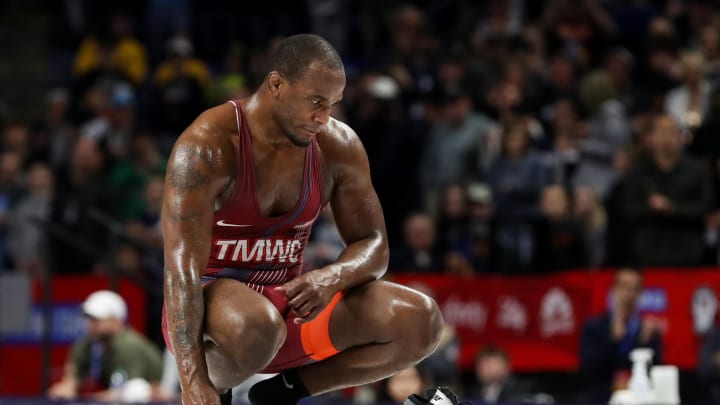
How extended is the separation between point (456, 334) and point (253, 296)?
5604 mm

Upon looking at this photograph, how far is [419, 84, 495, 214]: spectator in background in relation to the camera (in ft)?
36.6

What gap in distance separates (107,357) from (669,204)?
445 cm

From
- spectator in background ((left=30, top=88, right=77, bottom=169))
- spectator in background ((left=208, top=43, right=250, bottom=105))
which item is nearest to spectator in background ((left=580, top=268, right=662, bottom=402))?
spectator in background ((left=208, top=43, right=250, bottom=105))

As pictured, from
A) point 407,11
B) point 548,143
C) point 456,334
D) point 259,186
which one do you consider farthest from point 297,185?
point 407,11

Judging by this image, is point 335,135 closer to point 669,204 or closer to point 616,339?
point 616,339

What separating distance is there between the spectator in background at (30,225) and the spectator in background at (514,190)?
4.25 metres

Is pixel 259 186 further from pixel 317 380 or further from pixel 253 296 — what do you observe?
pixel 317 380

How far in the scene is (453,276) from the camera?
33.2ft

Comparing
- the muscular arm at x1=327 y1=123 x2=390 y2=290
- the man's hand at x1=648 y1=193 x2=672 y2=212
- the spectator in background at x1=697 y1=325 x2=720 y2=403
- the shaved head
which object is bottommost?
the spectator in background at x1=697 y1=325 x2=720 y2=403

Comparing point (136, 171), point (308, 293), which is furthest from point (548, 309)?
point (308, 293)

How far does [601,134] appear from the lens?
10.9m

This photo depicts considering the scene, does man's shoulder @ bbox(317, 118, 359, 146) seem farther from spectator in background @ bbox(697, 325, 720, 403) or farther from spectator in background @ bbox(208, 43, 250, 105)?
spectator in background @ bbox(208, 43, 250, 105)

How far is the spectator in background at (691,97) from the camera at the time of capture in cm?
1045

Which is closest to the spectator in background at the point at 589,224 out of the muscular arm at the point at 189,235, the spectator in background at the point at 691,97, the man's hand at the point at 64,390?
the spectator in background at the point at 691,97
